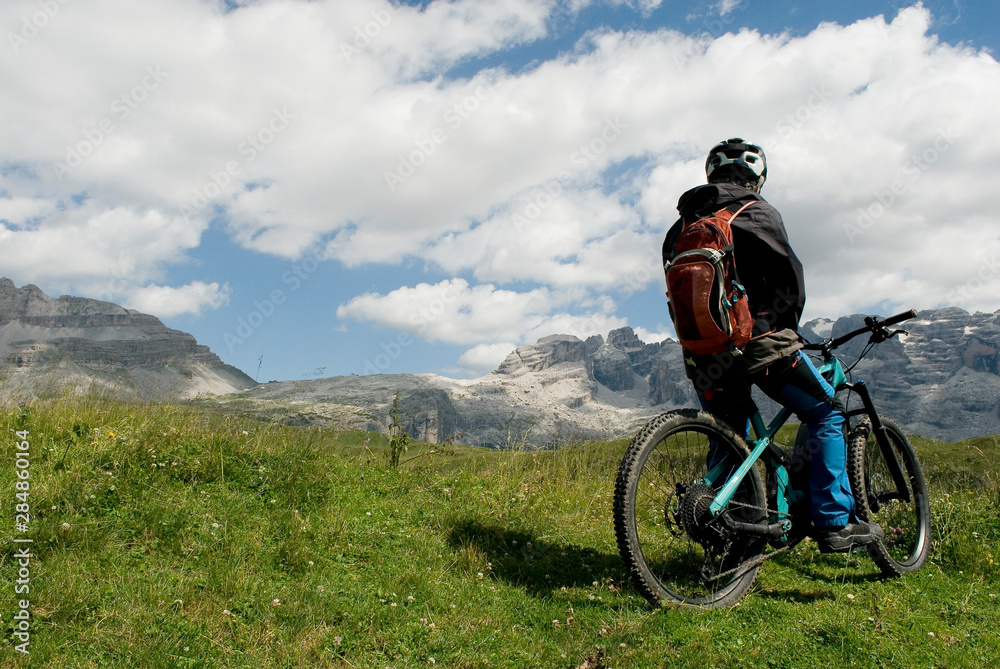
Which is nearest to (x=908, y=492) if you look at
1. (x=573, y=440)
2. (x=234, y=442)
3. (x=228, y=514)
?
(x=573, y=440)

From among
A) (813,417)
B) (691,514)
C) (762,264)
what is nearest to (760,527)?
(691,514)

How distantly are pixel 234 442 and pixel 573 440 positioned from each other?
5.16 m

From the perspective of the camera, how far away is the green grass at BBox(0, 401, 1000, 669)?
12.3 ft

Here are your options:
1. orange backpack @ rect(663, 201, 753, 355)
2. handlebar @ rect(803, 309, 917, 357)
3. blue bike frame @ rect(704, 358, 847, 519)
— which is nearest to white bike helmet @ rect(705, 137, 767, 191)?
orange backpack @ rect(663, 201, 753, 355)

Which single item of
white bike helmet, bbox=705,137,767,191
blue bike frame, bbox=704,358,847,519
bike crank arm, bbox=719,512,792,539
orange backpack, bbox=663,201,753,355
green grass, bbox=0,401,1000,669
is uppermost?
white bike helmet, bbox=705,137,767,191

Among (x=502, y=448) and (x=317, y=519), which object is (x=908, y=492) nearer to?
(x=502, y=448)

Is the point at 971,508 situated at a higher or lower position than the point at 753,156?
lower

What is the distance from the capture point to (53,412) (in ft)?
21.1

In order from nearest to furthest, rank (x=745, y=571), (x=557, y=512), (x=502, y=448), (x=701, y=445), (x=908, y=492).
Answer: (x=745, y=571) → (x=701, y=445) → (x=908, y=492) → (x=557, y=512) → (x=502, y=448)

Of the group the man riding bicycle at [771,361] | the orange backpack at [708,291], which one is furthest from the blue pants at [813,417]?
the orange backpack at [708,291]

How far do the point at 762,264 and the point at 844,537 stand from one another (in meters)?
2.29

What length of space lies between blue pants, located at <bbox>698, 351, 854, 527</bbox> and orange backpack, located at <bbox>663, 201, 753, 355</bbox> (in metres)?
0.56

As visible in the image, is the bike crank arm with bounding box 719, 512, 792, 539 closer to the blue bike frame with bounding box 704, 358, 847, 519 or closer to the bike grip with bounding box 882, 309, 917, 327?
the blue bike frame with bounding box 704, 358, 847, 519

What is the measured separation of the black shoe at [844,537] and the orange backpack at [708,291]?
1772 mm
